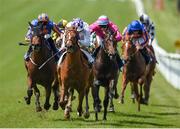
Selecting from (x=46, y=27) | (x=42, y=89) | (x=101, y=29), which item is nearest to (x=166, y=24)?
(x=42, y=89)

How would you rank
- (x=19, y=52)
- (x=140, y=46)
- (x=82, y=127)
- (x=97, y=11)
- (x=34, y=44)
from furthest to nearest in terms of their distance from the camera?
(x=97, y=11) → (x=19, y=52) → (x=140, y=46) → (x=34, y=44) → (x=82, y=127)

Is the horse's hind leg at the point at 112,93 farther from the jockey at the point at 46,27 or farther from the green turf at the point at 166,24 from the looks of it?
the green turf at the point at 166,24

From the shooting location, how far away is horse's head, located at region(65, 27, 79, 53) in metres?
15.0

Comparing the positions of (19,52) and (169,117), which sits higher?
(19,52)

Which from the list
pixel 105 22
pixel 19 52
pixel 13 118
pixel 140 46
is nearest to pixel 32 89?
pixel 13 118

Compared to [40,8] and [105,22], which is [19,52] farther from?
[105,22]

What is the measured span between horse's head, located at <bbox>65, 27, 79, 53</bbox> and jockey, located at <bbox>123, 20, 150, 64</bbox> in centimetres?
431

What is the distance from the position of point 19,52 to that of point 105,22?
2294 cm

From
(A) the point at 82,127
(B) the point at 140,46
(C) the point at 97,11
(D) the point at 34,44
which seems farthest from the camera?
(C) the point at 97,11

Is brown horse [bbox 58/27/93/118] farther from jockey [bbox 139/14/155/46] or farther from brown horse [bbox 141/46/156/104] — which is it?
jockey [bbox 139/14/155/46]

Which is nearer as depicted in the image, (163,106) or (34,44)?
(34,44)

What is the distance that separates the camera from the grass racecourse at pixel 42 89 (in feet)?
53.4

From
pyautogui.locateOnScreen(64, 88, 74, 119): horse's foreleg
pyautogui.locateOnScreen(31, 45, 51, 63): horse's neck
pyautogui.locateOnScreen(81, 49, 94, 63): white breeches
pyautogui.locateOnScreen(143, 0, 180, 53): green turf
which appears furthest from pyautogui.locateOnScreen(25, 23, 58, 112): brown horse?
pyautogui.locateOnScreen(143, 0, 180, 53): green turf

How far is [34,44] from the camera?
16797 millimetres
